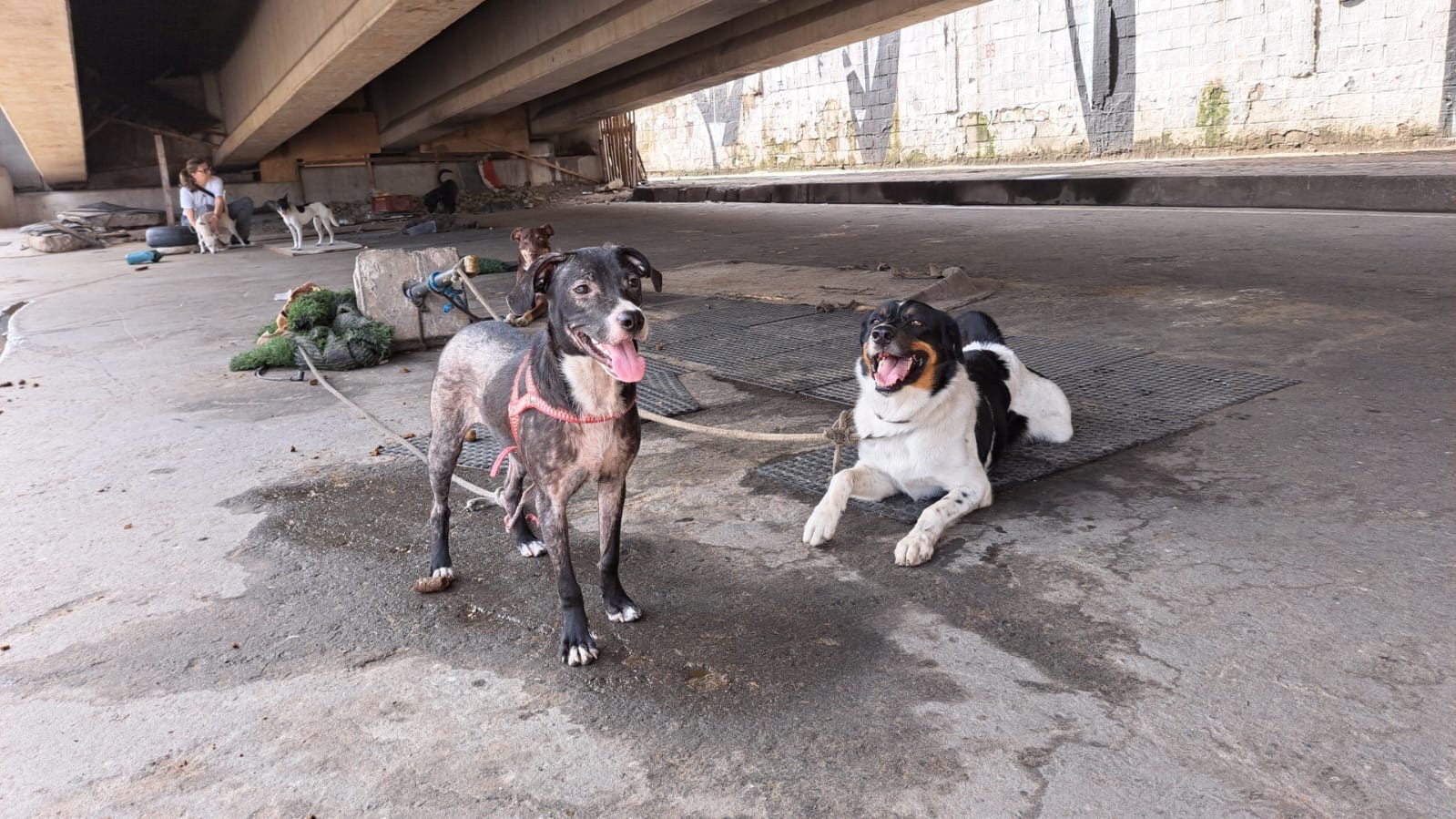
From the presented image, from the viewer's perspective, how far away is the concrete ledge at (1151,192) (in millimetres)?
10891

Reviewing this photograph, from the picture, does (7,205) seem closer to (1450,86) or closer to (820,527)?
(820,527)

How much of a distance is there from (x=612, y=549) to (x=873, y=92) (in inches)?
934

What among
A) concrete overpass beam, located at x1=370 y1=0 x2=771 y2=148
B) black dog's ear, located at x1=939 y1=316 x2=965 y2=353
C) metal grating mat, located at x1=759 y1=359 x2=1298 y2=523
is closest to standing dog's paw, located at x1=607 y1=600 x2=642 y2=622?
metal grating mat, located at x1=759 y1=359 x2=1298 y2=523

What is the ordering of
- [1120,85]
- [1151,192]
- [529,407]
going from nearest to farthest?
1. [529,407]
2. [1151,192]
3. [1120,85]

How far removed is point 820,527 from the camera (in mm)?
3373

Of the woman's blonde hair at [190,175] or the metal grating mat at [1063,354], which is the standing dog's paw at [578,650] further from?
the woman's blonde hair at [190,175]

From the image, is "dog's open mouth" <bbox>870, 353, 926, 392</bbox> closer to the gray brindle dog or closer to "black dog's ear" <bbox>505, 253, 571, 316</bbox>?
the gray brindle dog

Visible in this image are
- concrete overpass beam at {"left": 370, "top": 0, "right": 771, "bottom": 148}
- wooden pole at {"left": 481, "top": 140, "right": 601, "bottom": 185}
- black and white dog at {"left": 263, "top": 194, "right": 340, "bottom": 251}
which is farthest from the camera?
wooden pole at {"left": 481, "top": 140, "right": 601, "bottom": 185}

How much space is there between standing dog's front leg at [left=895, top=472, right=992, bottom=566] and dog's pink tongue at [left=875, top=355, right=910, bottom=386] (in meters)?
0.44

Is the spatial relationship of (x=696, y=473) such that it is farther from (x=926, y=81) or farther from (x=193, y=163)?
(x=926, y=81)

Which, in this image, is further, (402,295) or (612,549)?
(402,295)

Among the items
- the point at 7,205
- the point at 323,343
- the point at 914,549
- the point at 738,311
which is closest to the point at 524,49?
the point at 738,311

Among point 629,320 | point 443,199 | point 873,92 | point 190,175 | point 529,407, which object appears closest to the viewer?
point 629,320

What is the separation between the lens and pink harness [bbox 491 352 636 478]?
8.79 ft
